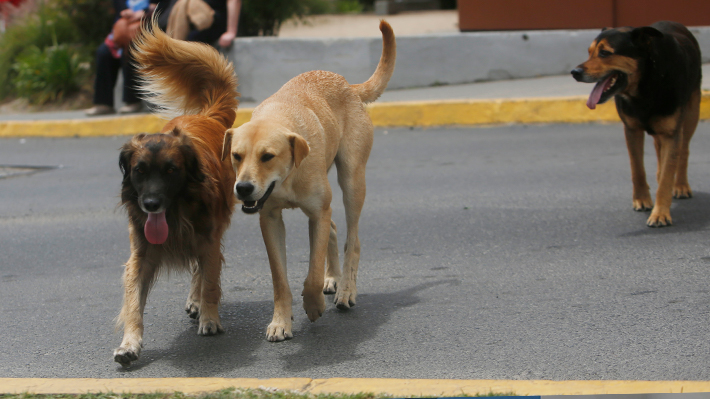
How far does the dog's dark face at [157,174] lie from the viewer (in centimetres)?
382

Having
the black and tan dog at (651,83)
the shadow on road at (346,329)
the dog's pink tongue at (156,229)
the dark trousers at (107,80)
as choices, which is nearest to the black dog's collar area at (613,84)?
the black and tan dog at (651,83)

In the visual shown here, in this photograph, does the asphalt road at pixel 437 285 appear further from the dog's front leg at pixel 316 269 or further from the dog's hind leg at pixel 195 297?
the dog's front leg at pixel 316 269

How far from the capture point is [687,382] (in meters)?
3.18

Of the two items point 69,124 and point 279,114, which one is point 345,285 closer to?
point 279,114

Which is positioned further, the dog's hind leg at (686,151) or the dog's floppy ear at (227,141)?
the dog's hind leg at (686,151)

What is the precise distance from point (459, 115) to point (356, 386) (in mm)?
7377

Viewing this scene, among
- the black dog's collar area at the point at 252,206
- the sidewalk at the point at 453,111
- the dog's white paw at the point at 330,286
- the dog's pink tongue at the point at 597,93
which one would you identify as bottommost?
the sidewalk at the point at 453,111

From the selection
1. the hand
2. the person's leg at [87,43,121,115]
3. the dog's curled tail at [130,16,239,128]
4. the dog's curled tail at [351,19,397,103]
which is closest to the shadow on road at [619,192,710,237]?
the dog's curled tail at [351,19,397,103]

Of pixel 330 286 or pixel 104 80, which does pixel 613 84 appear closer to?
pixel 330 286

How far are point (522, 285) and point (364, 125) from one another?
1.38 metres

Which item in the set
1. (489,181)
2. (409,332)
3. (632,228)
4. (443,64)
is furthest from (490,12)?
(409,332)

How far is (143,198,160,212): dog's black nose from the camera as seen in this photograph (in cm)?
377

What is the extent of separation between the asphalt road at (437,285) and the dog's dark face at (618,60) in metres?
1.04

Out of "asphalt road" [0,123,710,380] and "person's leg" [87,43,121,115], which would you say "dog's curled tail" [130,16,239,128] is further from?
"person's leg" [87,43,121,115]
